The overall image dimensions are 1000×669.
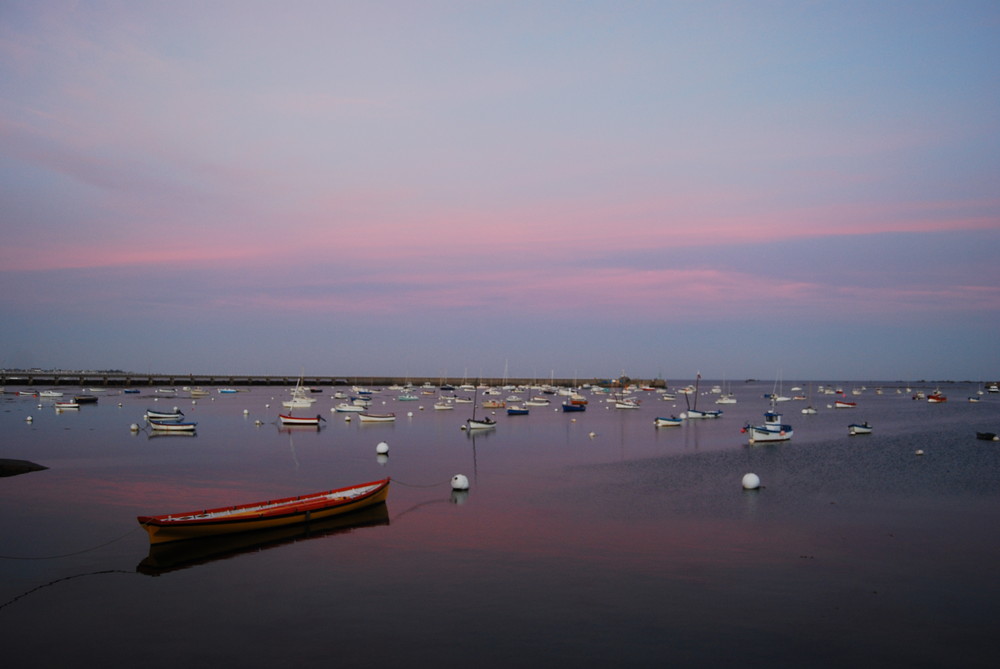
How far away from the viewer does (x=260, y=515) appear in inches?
976

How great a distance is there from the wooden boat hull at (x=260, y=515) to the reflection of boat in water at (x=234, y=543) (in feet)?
0.79

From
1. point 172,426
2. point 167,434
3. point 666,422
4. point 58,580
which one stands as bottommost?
point 58,580

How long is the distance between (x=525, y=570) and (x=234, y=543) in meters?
10.00

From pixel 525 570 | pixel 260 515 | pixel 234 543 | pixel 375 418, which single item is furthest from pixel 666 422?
pixel 234 543

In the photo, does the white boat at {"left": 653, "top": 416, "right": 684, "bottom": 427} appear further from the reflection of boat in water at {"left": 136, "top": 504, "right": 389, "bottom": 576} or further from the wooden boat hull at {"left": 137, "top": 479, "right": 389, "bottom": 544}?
the reflection of boat in water at {"left": 136, "top": 504, "right": 389, "bottom": 576}

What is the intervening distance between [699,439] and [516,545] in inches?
1650

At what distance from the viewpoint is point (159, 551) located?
75.5 feet

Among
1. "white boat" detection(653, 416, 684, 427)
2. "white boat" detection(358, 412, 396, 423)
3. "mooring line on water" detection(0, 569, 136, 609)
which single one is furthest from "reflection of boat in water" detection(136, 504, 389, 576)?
"white boat" detection(653, 416, 684, 427)

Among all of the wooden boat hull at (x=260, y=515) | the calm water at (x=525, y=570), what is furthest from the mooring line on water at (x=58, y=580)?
the wooden boat hull at (x=260, y=515)

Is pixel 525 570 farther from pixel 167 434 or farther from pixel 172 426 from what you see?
pixel 172 426

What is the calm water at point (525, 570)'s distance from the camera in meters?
15.7

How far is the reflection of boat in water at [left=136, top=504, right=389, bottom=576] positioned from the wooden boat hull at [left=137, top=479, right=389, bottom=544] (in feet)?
0.79

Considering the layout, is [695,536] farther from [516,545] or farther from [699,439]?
[699,439]

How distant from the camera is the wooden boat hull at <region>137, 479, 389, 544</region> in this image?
23.0 meters
